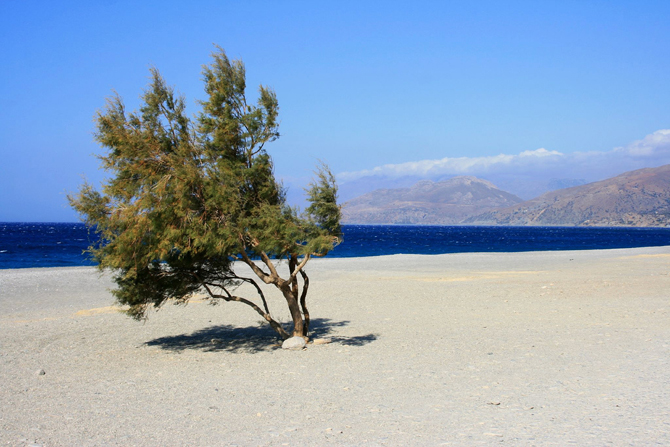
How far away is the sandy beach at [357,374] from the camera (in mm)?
6535

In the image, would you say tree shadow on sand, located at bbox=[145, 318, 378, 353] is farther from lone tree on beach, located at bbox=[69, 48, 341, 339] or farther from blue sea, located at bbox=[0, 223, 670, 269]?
blue sea, located at bbox=[0, 223, 670, 269]

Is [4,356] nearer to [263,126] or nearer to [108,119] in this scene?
[108,119]

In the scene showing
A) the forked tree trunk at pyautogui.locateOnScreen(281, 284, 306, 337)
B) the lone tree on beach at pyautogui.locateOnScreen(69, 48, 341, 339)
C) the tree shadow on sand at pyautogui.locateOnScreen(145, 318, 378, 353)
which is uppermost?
the lone tree on beach at pyautogui.locateOnScreen(69, 48, 341, 339)

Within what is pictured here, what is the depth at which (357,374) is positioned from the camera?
9.51 m

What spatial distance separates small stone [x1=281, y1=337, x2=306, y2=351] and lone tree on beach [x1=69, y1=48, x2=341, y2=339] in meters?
1.18

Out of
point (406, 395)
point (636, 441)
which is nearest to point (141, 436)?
point (406, 395)

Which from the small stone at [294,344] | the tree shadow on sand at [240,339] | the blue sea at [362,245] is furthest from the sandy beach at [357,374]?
the blue sea at [362,245]

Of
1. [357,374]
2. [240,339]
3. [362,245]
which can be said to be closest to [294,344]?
[240,339]

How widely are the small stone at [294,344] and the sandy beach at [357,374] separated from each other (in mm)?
432

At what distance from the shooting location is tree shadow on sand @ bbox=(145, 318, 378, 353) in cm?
1257

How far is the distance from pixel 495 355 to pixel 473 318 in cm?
458

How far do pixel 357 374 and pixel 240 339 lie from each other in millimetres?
4981

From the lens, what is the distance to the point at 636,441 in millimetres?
5918

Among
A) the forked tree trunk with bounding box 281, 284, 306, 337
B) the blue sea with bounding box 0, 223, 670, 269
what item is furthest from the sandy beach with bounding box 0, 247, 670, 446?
the blue sea with bounding box 0, 223, 670, 269
